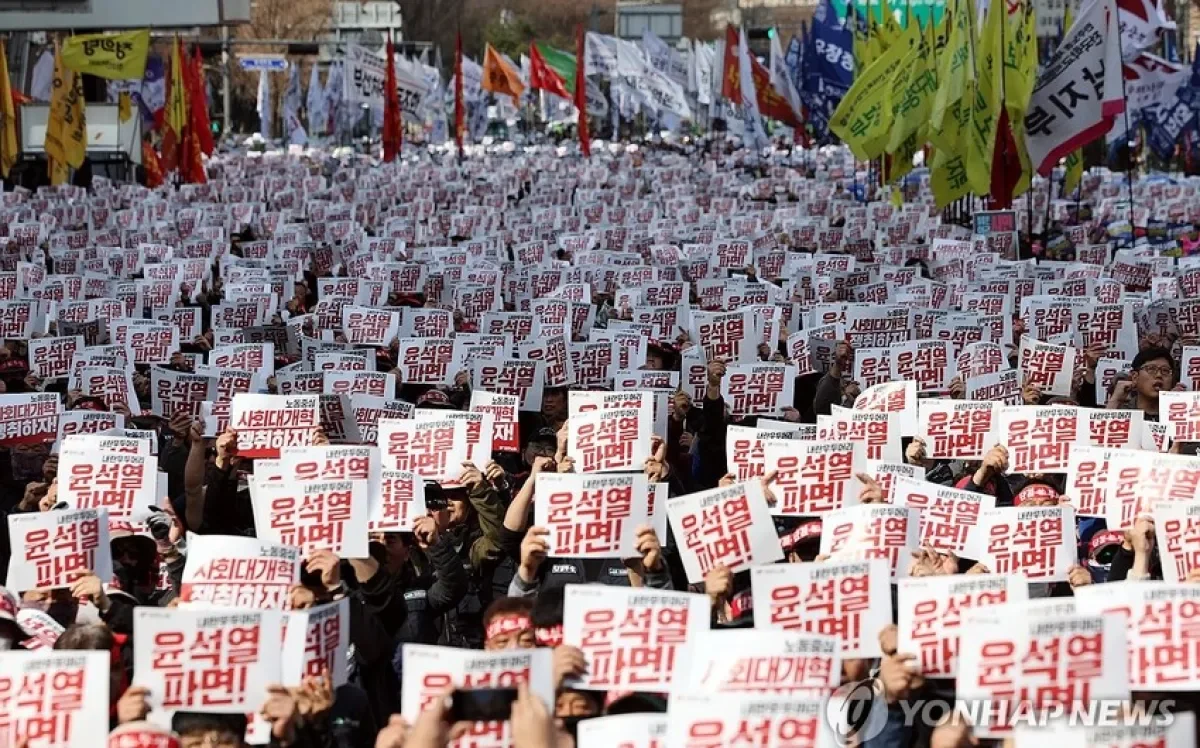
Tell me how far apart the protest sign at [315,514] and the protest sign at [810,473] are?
1.94 meters

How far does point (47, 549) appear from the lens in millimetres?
8445

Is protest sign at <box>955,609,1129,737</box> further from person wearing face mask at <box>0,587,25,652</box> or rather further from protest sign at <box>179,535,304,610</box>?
person wearing face mask at <box>0,587,25,652</box>

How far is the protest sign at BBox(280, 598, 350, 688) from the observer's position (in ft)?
22.5

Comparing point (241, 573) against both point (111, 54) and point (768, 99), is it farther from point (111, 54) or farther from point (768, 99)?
point (768, 99)

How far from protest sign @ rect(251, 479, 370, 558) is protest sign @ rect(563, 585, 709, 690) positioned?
2096 mm

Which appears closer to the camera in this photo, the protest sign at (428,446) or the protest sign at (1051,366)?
the protest sign at (428,446)

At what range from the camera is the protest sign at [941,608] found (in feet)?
21.7

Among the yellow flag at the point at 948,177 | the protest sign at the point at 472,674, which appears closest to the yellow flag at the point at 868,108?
the yellow flag at the point at 948,177

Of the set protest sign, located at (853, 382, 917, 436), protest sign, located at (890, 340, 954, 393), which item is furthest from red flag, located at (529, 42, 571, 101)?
protest sign, located at (853, 382, 917, 436)

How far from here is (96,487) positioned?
9805mm

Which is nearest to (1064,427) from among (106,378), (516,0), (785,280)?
(106,378)

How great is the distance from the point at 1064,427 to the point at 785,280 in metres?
10.5

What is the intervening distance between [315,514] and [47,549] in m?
1.04

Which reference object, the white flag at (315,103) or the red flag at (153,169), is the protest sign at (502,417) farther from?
the white flag at (315,103)
